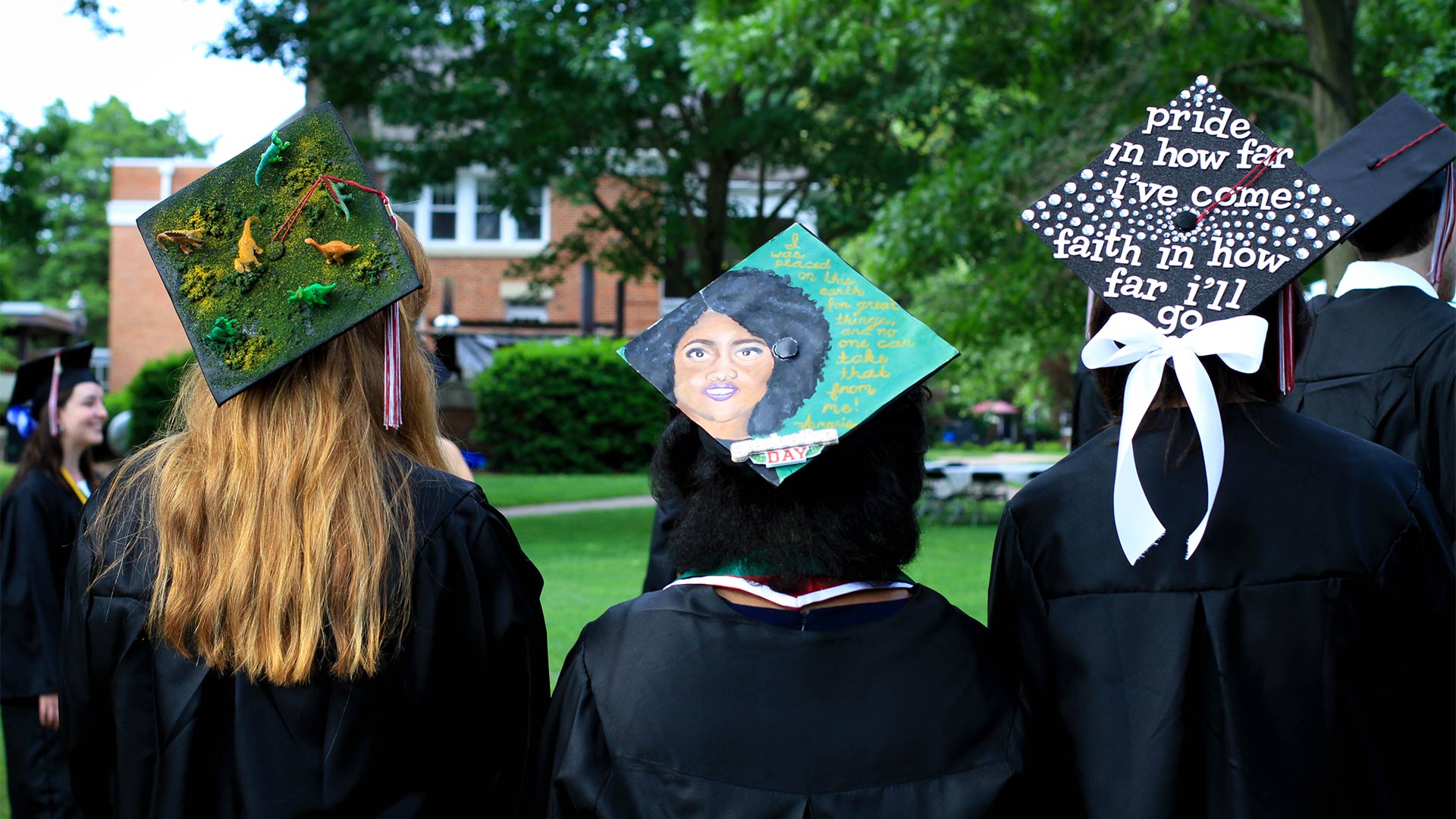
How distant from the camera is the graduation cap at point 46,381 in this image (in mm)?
4723

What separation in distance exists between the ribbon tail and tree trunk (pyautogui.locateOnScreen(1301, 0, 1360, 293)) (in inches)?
355

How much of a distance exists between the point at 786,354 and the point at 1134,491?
60 centimetres

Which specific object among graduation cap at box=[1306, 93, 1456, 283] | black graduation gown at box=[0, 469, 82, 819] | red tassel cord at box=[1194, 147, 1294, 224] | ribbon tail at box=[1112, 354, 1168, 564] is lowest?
black graduation gown at box=[0, 469, 82, 819]

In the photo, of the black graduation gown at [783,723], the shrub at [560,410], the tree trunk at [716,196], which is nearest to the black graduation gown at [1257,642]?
the black graduation gown at [783,723]

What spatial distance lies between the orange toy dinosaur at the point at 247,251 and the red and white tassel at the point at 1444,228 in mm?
2756

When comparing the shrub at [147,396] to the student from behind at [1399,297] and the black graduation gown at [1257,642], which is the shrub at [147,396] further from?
the black graduation gown at [1257,642]

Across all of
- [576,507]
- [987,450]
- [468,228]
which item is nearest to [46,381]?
[576,507]

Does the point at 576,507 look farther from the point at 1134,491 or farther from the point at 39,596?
the point at 1134,491

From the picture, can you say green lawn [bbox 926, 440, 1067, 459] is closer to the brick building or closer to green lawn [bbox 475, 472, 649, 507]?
the brick building

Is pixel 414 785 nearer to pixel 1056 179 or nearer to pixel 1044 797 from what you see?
pixel 1044 797

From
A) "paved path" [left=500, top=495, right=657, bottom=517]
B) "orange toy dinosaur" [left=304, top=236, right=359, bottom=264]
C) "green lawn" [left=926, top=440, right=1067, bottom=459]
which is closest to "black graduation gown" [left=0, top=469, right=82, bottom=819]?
"orange toy dinosaur" [left=304, top=236, right=359, bottom=264]

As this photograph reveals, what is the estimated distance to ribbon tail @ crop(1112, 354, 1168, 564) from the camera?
193 cm

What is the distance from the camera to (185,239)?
2225 millimetres

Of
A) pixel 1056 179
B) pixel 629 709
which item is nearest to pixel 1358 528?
pixel 629 709
